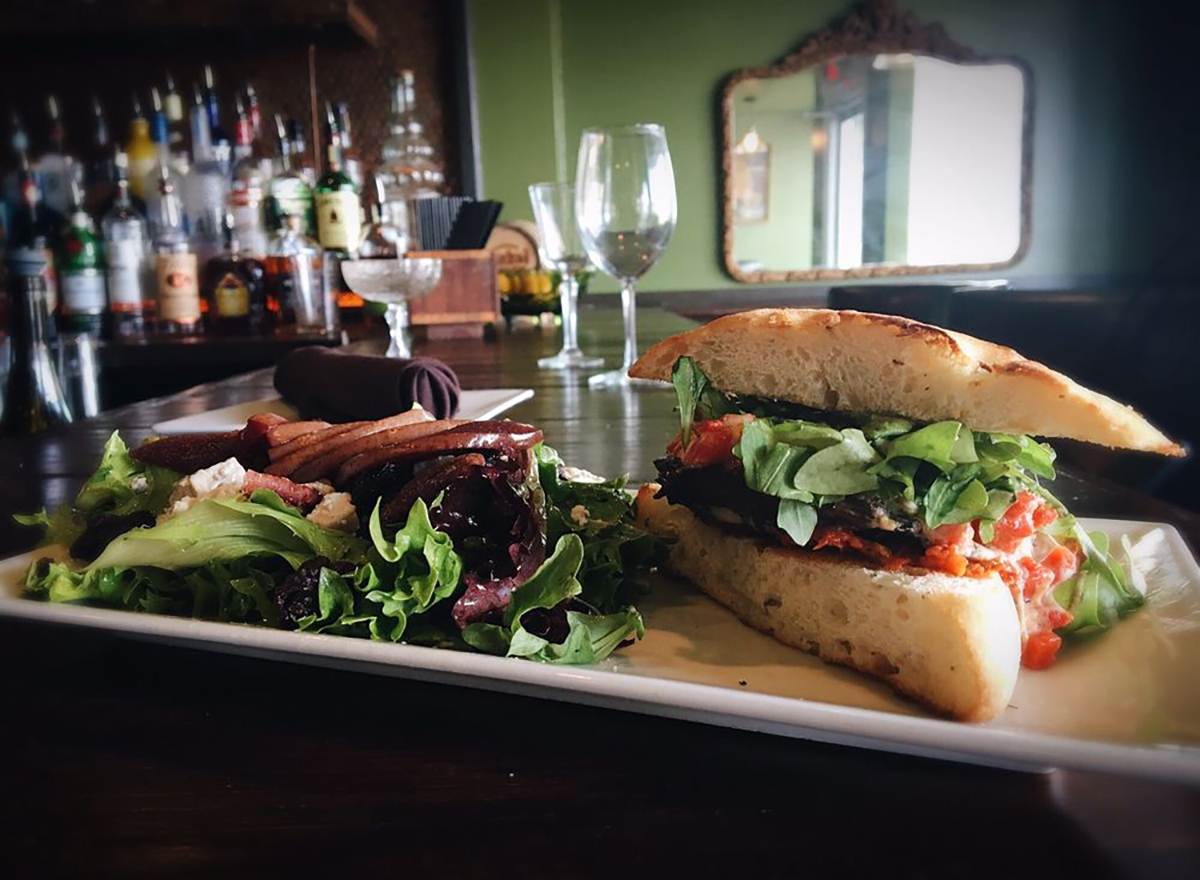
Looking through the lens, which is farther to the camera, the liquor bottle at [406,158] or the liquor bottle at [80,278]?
the liquor bottle at [406,158]

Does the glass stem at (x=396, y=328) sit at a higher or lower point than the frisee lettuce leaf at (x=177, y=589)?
higher

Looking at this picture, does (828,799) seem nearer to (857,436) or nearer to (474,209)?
(857,436)

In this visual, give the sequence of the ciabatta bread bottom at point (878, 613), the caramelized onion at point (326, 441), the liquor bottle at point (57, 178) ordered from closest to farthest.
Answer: the ciabatta bread bottom at point (878, 613), the caramelized onion at point (326, 441), the liquor bottle at point (57, 178)

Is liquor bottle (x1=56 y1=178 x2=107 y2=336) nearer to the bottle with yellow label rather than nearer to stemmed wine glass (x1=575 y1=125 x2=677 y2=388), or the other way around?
the bottle with yellow label

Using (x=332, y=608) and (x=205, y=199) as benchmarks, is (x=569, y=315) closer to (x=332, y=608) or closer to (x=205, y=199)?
(x=332, y=608)

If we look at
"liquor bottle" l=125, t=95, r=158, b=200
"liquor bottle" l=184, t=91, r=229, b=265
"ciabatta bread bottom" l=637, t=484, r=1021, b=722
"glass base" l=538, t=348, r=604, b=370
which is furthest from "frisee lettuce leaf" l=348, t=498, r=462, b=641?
"liquor bottle" l=125, t=95, r=158, b=200

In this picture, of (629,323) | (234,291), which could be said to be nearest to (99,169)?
(234,291)

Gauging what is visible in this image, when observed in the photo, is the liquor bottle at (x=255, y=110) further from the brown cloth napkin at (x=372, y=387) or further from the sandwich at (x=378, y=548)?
the sandwich at (x=378, y=548)

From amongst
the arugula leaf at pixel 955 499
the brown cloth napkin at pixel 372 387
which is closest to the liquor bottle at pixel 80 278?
the brown cloth napkin at pixel 372 387
